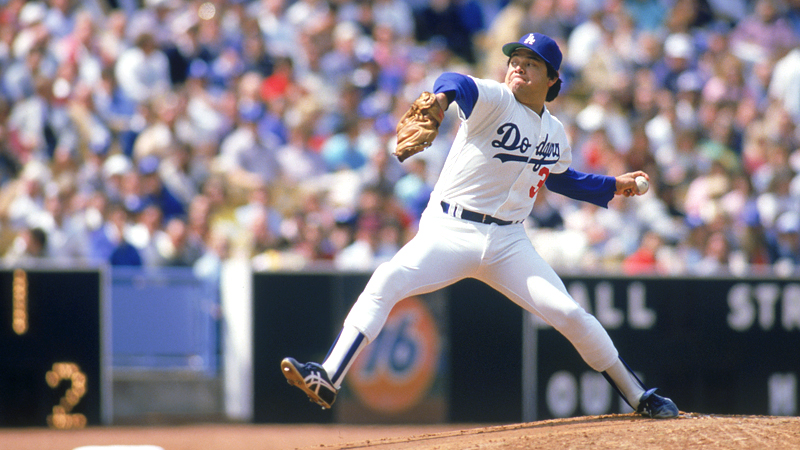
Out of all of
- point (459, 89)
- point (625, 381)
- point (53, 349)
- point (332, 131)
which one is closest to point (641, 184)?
point (625, 381)

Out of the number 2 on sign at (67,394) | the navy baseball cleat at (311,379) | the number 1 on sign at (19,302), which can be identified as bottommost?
the number 2 on sign at (67,394)

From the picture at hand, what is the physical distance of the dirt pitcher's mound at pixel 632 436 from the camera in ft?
15.2

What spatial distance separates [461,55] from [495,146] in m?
8.21

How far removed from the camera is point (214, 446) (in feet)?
26.3

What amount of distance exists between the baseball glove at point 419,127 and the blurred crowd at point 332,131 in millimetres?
4932

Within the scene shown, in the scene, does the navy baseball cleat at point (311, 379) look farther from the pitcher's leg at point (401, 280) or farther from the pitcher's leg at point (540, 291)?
the pitcher's leg at point (540, 291)

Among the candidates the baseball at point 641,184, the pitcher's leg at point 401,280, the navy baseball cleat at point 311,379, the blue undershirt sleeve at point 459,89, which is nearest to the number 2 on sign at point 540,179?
the pitcher's leg at point 401,280

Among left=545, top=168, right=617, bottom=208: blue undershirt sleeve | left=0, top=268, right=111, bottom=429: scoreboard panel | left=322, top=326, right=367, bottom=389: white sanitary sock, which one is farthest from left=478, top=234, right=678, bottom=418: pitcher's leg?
left=0, top=268, right=111, bottom=429: scoreboard panel

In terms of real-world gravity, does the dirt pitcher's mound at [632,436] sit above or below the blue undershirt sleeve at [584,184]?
below

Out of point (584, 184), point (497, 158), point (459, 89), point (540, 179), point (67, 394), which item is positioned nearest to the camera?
point (459, 89)

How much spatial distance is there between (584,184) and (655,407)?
A: 1270 mm

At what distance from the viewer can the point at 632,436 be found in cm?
475

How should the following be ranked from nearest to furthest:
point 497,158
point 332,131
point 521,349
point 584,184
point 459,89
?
point 459,89
point 497,158
point 584,184
point 521,349
point 332,131

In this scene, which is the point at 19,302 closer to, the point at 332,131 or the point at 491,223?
the point at 332,131
